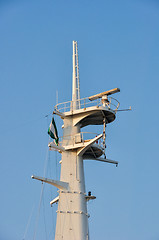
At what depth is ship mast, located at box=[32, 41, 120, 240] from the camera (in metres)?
30.9

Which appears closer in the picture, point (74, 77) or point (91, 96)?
point (91, 96)

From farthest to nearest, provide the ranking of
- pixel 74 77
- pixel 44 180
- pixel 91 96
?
pixel 74 77
pixel 91 96
pixel 44 180

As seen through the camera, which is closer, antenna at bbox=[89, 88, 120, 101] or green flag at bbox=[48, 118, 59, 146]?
green flag at bbox=[48, 118, 59, 146]

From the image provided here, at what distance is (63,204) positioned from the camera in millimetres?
31453

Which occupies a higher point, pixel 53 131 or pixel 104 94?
pixel 104 94

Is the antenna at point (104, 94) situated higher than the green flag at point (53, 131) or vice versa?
the antenna at point (104, 94)

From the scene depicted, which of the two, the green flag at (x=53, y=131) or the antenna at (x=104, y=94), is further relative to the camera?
the antenna at (x=104, y=94)

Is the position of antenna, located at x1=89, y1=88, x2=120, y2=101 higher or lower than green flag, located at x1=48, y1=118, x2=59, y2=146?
higher

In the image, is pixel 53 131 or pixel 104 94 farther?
pixel 104 94

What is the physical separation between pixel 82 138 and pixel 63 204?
18.8 feet

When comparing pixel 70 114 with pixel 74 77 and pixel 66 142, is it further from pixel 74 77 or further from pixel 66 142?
pixel 74 77

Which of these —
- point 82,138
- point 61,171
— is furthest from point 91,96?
point 61,171

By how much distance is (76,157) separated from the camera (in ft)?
110

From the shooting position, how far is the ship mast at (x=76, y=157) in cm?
3088
